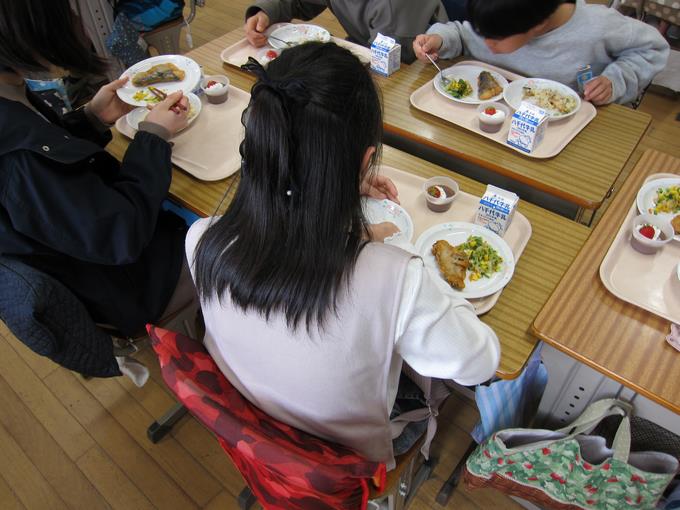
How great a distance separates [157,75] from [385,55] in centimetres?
80

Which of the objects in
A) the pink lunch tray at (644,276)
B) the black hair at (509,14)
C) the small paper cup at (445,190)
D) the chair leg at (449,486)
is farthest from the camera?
the chair leg at (449,486)

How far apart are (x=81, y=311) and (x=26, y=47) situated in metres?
0.59

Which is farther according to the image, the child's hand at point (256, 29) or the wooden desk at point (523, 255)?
the child's hand at point (256, 29)

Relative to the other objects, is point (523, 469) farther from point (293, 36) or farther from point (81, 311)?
point (293, 36)

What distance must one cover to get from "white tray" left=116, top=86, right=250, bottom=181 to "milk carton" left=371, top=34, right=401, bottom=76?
1.55ft

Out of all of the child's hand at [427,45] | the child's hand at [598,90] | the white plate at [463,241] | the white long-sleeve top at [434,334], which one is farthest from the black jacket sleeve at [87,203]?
the child's hand at [598,90]

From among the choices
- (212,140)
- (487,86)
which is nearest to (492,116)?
(487,86)

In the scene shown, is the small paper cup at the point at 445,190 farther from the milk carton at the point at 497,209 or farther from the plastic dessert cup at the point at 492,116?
the plastic dessert cup at the point at 492,116

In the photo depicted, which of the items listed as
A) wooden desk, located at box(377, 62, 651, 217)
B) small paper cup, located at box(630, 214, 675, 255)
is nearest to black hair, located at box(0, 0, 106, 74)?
wooden desk, located at box(377, 62, 651, 217)

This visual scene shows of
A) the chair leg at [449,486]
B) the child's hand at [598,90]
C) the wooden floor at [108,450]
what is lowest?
the wooden floor at [108,450]

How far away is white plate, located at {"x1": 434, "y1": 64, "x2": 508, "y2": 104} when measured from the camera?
160cm

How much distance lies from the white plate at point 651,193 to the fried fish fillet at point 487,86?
1.83 feet

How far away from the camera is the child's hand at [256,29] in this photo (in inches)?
76.0

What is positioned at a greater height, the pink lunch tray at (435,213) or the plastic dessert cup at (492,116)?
the plastic dessert cup at (492,116)
